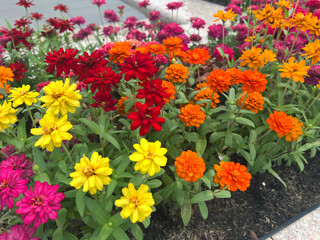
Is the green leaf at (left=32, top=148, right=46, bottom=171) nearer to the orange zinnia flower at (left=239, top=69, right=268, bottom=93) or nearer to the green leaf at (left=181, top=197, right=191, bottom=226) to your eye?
the green leaf at (left=181, top=197, right=191, bottom=226)

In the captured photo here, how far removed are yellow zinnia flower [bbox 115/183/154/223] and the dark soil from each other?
67 centimetres

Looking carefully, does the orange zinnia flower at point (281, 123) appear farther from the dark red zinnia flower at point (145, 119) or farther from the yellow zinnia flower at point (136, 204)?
the yellow zinnia flower at point (136, 204)

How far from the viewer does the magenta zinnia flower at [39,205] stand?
86cm

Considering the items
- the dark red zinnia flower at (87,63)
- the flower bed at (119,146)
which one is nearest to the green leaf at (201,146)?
the flower bed at (119,146)

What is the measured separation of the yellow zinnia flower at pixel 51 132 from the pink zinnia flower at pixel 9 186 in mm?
152

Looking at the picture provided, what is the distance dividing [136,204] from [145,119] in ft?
1.12

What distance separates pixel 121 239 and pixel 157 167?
0.40 metres

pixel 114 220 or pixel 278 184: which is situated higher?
pixel 114 220

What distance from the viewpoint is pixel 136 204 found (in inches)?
38.0

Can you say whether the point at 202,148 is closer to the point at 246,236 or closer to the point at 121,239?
the point at 246,236

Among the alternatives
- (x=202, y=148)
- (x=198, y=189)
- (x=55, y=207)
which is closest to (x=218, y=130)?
(x=202, y=148)

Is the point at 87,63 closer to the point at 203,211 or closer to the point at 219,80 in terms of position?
the point at 219,80

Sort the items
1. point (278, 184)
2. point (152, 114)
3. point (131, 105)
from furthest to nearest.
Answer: point (278, 184) → point (131, 105) → point (152, 114)

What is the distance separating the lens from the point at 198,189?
4.90 feet
